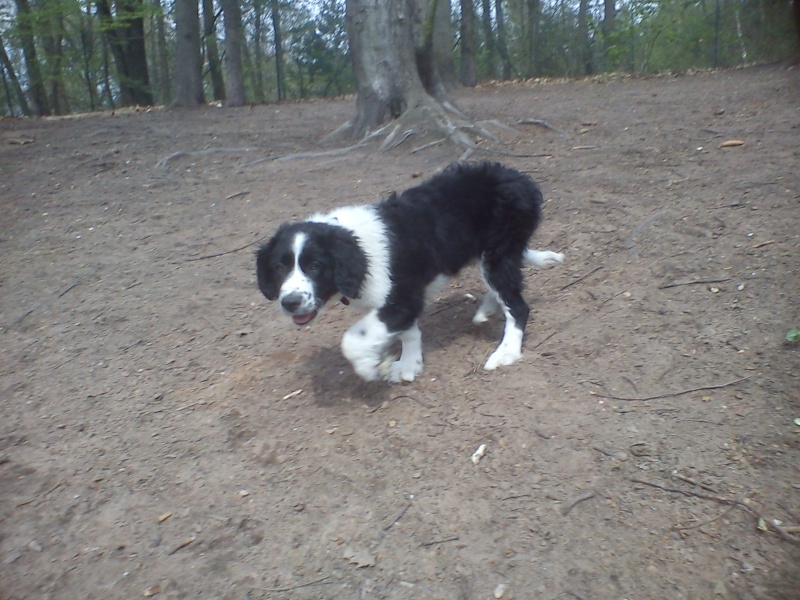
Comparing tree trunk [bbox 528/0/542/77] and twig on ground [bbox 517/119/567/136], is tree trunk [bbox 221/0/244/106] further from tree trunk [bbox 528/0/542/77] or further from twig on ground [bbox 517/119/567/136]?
tree trunk [bbox 528/0/542/77]

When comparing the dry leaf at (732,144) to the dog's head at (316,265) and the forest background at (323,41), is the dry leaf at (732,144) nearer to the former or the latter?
the dog's head at (316,265)

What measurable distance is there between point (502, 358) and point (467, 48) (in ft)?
49.4

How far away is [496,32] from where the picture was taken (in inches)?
913

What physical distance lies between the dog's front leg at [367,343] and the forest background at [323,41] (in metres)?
11.7

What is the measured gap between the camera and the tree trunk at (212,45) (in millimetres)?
24891

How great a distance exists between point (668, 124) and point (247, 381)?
636cm

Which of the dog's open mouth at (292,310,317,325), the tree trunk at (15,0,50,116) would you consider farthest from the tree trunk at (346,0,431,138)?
the tree trunk at (15,0,50,116)

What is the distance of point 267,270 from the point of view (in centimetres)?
434

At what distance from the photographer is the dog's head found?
4094 millimetres

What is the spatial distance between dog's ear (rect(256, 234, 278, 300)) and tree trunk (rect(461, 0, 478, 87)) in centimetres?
1357

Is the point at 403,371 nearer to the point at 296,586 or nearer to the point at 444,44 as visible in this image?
the point at 296,586

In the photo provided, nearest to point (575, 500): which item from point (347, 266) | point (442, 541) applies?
point (442, 541)

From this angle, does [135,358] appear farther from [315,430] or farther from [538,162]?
[538,162]

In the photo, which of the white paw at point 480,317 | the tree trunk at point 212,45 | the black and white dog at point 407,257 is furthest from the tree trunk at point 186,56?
the white paw at point 480,317
